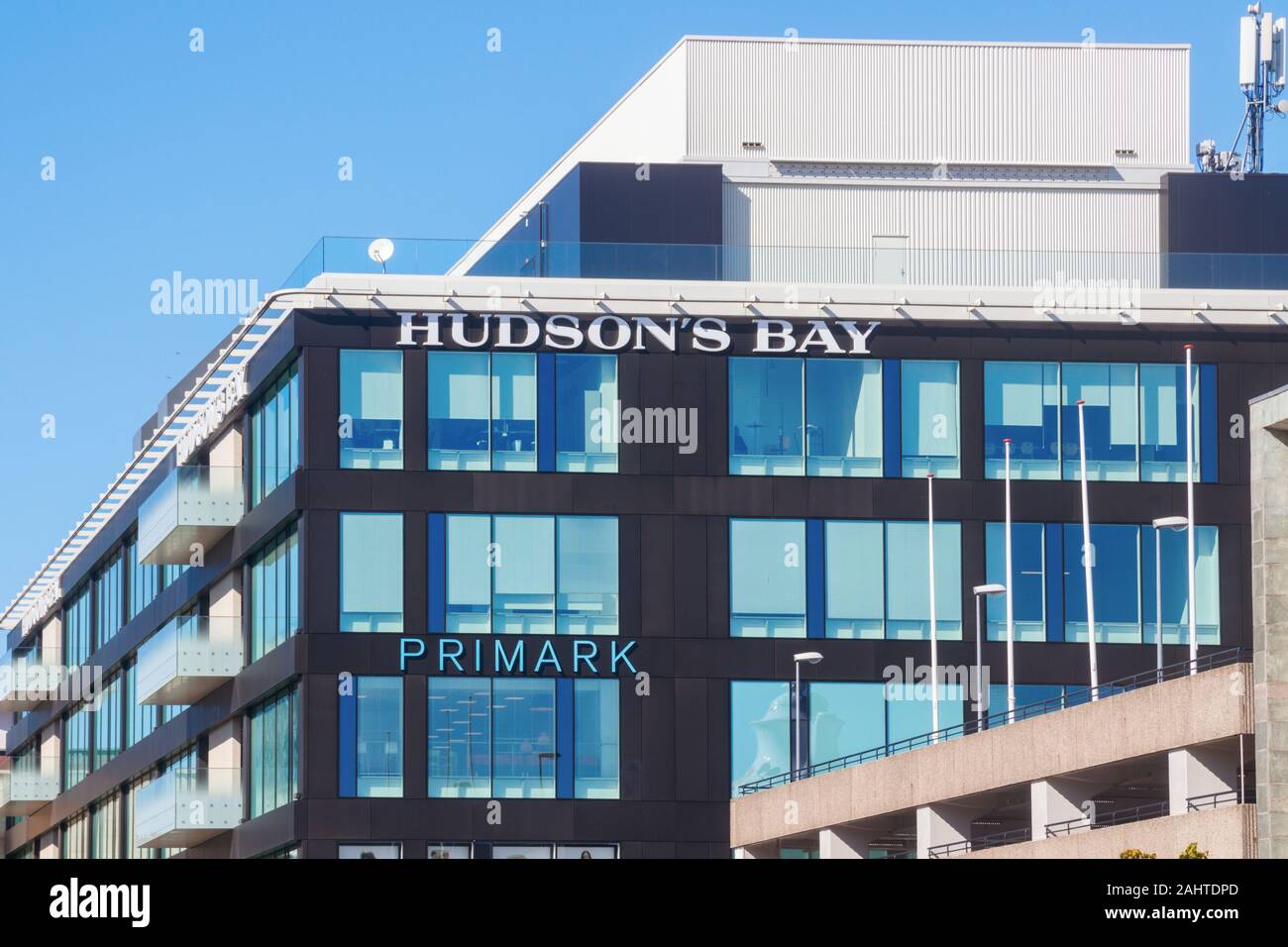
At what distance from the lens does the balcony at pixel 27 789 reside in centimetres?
9819

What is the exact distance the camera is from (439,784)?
58.5 metres

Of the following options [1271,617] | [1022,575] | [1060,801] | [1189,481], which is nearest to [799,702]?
[1022,575]

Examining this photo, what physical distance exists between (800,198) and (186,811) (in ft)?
82.3

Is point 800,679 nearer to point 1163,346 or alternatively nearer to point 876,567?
point 876,567

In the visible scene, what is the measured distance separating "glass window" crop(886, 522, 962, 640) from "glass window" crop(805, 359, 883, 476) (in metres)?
1.88

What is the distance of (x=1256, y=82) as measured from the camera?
78500 millimetres

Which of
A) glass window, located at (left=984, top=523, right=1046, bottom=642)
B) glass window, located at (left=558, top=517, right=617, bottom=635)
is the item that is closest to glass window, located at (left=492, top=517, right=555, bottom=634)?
glass window, located at (left=558, top=517, right=617, bottom=635)

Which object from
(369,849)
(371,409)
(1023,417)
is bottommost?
(369,849)

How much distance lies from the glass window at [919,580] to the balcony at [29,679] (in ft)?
162

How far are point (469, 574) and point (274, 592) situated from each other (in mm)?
6194

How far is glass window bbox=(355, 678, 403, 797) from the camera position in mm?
58344

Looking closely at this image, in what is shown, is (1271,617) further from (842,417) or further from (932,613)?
(842,417)

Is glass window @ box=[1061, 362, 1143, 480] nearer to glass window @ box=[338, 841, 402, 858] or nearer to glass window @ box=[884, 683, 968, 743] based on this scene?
glass window @ box=[884, 683, 968, 743]
